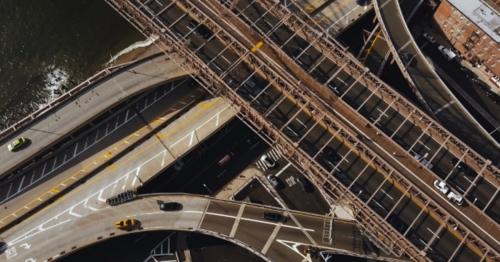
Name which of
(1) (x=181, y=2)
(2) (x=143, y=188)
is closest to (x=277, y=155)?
(2) (x=143, y=188)

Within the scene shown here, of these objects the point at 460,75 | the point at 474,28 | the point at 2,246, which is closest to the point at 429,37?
the point at 474,28

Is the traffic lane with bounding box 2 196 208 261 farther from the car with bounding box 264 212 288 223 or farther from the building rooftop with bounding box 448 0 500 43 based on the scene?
the building rooftop with bounding box 448 0 500 43

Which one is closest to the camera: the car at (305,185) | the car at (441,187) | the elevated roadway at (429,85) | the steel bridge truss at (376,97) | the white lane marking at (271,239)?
the car at (441,187)

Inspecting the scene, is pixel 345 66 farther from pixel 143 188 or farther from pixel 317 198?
pixel 143 188

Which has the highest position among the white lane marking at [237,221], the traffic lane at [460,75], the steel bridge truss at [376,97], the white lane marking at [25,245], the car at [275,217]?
the traffic lane at [460,75]

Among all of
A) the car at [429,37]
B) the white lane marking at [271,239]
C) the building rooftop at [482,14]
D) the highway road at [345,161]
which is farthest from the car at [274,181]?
the building rooftop at [482,14]

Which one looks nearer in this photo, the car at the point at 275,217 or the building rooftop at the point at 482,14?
the car at the point at 275,217

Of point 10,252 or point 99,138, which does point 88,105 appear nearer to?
point 99,138

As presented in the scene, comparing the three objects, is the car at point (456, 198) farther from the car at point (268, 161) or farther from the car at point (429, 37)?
the car at point (429, 37)
